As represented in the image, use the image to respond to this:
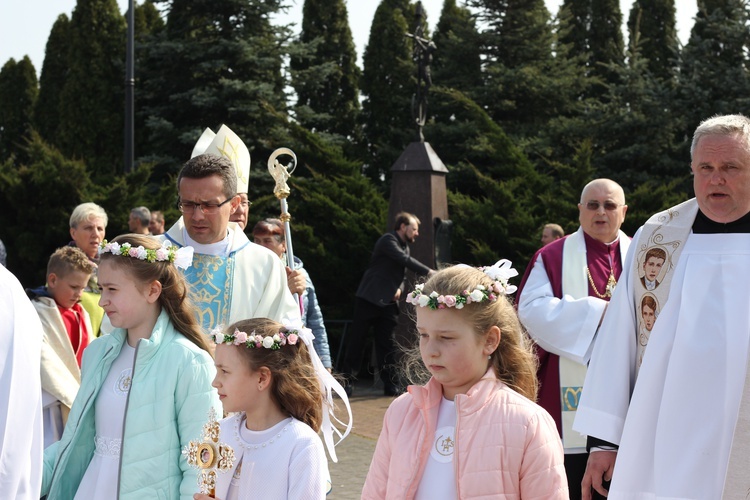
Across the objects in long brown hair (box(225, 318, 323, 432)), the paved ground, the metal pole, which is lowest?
the paved ground

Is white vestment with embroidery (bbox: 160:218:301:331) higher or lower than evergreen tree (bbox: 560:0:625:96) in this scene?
lower

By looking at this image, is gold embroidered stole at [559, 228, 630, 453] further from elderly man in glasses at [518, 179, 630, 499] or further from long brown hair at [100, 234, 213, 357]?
long brown hair at [100, 234, 213, 357]

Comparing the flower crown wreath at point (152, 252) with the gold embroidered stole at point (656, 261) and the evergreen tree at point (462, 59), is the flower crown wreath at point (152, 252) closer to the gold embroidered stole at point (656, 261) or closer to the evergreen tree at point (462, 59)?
the gold embroidered stole at point (656, 261)

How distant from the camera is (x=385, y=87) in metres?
23.6

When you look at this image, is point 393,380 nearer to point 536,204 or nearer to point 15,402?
point 536,204

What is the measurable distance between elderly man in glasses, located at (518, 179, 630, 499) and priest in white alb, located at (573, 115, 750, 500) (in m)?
2.15

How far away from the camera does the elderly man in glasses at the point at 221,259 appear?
4.83 meters

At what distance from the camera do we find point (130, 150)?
58.1 feet

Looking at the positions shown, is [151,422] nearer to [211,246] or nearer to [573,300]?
[211,246]

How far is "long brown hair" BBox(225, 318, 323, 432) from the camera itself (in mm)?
3855

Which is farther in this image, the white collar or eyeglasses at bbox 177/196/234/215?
the white collar

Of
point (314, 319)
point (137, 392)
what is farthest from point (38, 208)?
point (137, 392)

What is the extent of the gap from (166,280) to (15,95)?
1297 inches

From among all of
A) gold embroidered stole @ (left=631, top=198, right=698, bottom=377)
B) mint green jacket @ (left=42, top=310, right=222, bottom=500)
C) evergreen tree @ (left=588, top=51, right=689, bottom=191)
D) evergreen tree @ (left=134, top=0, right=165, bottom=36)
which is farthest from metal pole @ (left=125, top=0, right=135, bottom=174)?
gold embroidered stole @ (left=631, top=198, right=698, bottom=377)
